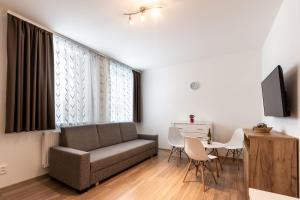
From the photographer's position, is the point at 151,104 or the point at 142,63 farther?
the point at 151,104

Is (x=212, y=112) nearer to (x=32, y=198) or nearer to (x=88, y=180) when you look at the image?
(x=88, y=180)

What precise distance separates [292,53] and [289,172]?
129 cm

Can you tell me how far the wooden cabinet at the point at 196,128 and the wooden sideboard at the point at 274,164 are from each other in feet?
7.26

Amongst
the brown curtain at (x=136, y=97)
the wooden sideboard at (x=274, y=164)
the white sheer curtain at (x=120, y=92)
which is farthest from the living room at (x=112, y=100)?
the brown curtain at (x=136, y=97)

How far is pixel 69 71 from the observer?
3.32m

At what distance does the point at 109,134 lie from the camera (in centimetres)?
382

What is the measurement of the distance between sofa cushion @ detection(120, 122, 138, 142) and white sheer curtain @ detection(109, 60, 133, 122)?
1.25 ft

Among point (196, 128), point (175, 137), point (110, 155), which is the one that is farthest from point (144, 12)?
point (196, 128)

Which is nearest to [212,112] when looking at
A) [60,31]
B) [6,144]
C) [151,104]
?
[151,104]

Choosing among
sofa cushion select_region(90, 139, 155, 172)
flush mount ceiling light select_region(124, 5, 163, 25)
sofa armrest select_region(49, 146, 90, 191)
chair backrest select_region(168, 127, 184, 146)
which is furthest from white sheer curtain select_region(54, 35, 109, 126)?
chair backrest select_region(168, 127, 184, 146)

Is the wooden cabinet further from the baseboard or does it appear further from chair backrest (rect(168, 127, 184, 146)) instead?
the baseboard

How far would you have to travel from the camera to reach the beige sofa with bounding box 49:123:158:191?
2445mm

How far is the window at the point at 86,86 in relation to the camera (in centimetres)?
319

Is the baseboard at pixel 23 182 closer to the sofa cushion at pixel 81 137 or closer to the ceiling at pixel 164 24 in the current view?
the sofa cushion at pixel 81 137
